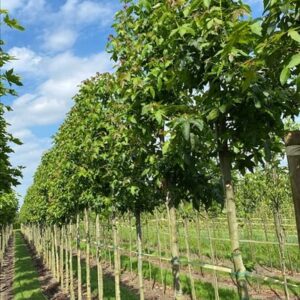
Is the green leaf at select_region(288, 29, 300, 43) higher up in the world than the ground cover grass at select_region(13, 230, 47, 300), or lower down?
higher up

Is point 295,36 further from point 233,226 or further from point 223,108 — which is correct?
point 233,226

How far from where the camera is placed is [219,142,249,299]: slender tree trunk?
3520mm

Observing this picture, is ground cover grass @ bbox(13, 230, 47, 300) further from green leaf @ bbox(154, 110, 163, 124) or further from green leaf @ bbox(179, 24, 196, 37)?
green leaf @ bbox(179, 24, 196, 37)

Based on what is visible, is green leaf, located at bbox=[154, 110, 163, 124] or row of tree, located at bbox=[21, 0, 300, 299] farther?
green leaf, located at bbox=[154, 110, 163, 124]

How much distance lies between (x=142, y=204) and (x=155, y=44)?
432cm

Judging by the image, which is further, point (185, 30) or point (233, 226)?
point (233, 226)

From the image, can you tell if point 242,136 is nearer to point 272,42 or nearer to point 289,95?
point 289,95

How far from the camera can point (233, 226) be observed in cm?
359

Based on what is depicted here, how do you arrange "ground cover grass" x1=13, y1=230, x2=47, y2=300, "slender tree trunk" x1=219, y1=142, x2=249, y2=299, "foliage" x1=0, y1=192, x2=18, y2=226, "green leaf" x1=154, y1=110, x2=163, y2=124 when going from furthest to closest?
"ground cover grass" x1=13, y1=230, x2=47, y2=300, "foliage" x1=0, y1=192, x2=18, y2=226, "green leaf" x1=154, y1=110, x2=163, y2=124, "slender tree trunk" x1=219, y1=142, x2=249, y2=299

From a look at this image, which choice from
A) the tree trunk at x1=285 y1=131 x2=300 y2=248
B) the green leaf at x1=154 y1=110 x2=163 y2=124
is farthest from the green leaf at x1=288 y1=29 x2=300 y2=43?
the green leaf at x1=154 y1=110 x2=163 y2=124

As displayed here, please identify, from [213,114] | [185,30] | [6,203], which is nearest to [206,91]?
[213,114]

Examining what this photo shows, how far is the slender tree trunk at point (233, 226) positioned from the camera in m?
3.52

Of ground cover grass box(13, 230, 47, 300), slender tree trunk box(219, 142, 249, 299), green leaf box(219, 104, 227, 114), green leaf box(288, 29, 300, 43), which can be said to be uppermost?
green leaf box(219, 104, 227, 114)

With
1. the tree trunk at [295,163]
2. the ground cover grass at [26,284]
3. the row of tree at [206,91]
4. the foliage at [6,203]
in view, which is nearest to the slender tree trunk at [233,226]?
the row of tree at [206,91]
